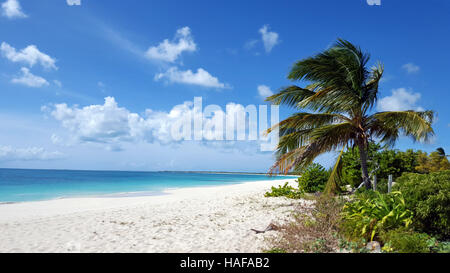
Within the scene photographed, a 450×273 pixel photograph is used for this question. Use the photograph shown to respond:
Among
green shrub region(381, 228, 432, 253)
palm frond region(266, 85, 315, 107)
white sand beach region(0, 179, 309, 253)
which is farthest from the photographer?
palm frond region(266, 85, 315, 107)

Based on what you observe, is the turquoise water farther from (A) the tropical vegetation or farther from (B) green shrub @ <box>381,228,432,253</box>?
(B) green shrub @ <box>381,228,432,253</box>

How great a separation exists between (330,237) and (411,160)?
1321 centimetres

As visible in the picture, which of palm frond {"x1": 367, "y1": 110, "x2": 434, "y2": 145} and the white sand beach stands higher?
palm frond {"x1": 367, "y1": 110, "x2": 434, "y2": 145}

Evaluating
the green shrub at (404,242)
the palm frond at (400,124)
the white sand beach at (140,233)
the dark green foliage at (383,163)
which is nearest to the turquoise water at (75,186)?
the white sand beach at (140,233)

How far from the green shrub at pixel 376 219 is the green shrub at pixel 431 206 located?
189 millimetres

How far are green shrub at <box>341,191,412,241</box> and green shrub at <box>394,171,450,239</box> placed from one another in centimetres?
19

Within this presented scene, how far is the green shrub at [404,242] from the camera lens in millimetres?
3998

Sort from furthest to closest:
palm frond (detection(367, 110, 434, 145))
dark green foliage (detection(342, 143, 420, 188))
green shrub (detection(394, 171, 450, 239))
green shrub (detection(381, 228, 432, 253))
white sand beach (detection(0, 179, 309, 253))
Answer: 1. dark green foliage (detection(342, 143, 420, 188))
2. palm frond (detection(367, 110, 434, 145))
3. white sand beach (detection(0, 179, 309, 253))
4. green shrub (detection(394, 171, 450, 239))
5. green shrub (detection(381, 228, 432, 253))

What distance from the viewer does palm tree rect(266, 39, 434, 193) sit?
8055 millimetres

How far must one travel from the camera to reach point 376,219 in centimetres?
488

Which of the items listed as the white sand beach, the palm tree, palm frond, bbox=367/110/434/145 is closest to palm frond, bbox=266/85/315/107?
the palm tree

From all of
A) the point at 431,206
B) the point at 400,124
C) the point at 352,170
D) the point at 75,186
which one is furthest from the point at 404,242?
the point at 75,186

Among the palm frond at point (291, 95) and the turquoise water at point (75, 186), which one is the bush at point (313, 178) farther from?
the turquoise water at point (75, 186)
